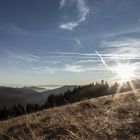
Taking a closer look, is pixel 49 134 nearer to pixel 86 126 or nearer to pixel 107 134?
pixel 86 126

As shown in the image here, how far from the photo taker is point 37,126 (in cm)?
913

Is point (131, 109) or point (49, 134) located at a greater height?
point (131, 109)

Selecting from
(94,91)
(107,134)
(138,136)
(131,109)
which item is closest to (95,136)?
(107,134)

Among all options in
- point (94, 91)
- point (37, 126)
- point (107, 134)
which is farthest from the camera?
point (94, 91)

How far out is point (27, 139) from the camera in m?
6.70

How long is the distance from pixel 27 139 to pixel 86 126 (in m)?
1.61

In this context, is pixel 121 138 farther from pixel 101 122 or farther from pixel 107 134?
pixel 101 122

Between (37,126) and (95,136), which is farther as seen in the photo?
(37,126)

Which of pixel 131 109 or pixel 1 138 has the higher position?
pixel 131 109

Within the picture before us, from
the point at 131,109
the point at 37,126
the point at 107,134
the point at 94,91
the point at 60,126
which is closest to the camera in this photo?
the point at 107,134

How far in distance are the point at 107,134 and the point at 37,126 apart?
3431 millimetres

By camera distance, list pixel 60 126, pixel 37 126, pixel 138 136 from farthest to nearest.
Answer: pixel 37 126
pixel 60 126
pixel 138 136

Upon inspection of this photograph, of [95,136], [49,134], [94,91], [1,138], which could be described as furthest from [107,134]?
[94,91]

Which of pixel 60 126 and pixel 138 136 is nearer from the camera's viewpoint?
pixel 138 136
